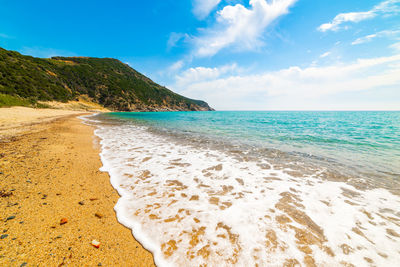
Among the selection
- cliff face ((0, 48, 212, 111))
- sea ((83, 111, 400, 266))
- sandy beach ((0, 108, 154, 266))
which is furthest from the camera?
cliff face ((0, 48, 212, 111))

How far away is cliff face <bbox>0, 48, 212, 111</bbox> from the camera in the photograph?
→ 34953 millimetres

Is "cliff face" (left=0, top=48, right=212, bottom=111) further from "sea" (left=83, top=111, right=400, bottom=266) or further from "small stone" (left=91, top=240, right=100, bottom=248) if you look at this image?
"small stone" (left=91, top=240, right=100, bottom=248)

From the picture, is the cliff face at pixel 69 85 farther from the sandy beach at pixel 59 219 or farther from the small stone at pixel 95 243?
the small stone at pixel 95 243

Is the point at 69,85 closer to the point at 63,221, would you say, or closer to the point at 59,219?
the point at 59,219

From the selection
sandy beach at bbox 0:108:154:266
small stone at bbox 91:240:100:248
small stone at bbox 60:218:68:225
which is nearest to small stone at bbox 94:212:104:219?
sandy beach at bbox 0:108:154:266

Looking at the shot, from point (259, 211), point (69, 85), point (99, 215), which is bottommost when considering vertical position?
point (259, 211)

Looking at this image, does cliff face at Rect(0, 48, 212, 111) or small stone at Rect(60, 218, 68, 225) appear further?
cliff face at Rect(0, 48, 212, 111)


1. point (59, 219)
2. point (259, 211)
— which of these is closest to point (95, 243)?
point (59, 219)

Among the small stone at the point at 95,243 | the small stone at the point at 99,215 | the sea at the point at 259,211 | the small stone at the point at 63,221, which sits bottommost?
the sea at the point at 259,211

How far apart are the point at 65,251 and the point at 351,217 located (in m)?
6.00

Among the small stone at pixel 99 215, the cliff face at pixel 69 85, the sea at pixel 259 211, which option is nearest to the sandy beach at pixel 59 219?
the small stone at pixel 99 215

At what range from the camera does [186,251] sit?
2.44 metres

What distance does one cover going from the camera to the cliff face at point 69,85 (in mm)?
34953

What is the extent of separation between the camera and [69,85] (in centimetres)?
6384
